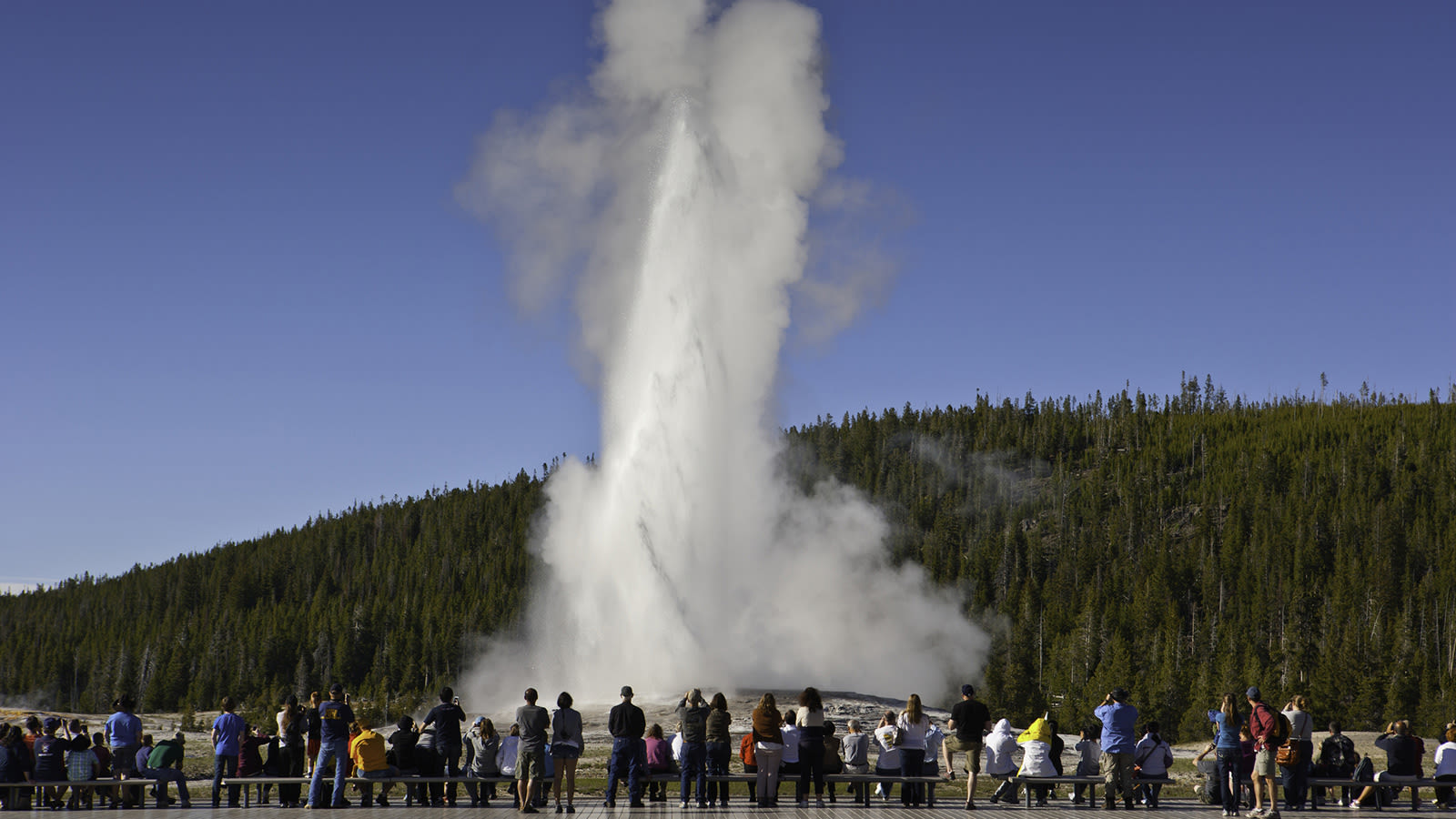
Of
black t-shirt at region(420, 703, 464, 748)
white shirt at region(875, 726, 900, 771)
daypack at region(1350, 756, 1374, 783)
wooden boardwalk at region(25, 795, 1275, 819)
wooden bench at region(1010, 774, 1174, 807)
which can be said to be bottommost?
wooden boardwalk at region(25, 795, 1275, 819)

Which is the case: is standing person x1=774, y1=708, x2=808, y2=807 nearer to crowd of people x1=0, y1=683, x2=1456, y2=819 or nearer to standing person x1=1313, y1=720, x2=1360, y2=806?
crowd of people x1=0, y1=683, x2=1456, y2=819

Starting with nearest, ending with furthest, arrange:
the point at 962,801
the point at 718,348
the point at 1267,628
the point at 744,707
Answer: the point at 962,801, the point at 744,707, the point at 718,348, the point at 1267,628

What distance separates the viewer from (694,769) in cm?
1830

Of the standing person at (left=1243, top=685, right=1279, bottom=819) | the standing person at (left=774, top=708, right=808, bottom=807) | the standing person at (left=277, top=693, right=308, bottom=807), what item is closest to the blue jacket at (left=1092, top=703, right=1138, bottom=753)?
the standing person at (left=1243, top=685, right=1279, bottom=819)

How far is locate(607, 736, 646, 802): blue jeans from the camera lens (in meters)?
18.1

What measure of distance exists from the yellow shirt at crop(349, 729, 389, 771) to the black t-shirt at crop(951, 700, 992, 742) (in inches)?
324

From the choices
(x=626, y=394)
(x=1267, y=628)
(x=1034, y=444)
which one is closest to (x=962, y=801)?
(x=626, y=394)

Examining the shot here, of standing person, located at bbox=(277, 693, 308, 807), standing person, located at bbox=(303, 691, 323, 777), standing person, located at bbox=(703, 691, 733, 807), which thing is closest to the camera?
standing person, located at bbox=(703, 691, 733, 807)

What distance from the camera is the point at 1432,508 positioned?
404 ft

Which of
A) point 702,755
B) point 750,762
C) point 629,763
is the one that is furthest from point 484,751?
point 750,762

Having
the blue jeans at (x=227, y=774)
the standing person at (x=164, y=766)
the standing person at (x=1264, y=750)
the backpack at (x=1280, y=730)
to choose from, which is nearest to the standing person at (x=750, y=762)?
the standing person at (x=1264, y=750)

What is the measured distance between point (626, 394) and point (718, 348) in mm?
4009

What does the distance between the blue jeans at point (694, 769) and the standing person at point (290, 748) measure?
5.88 metres

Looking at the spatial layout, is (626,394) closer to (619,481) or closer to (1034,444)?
(619,481)
